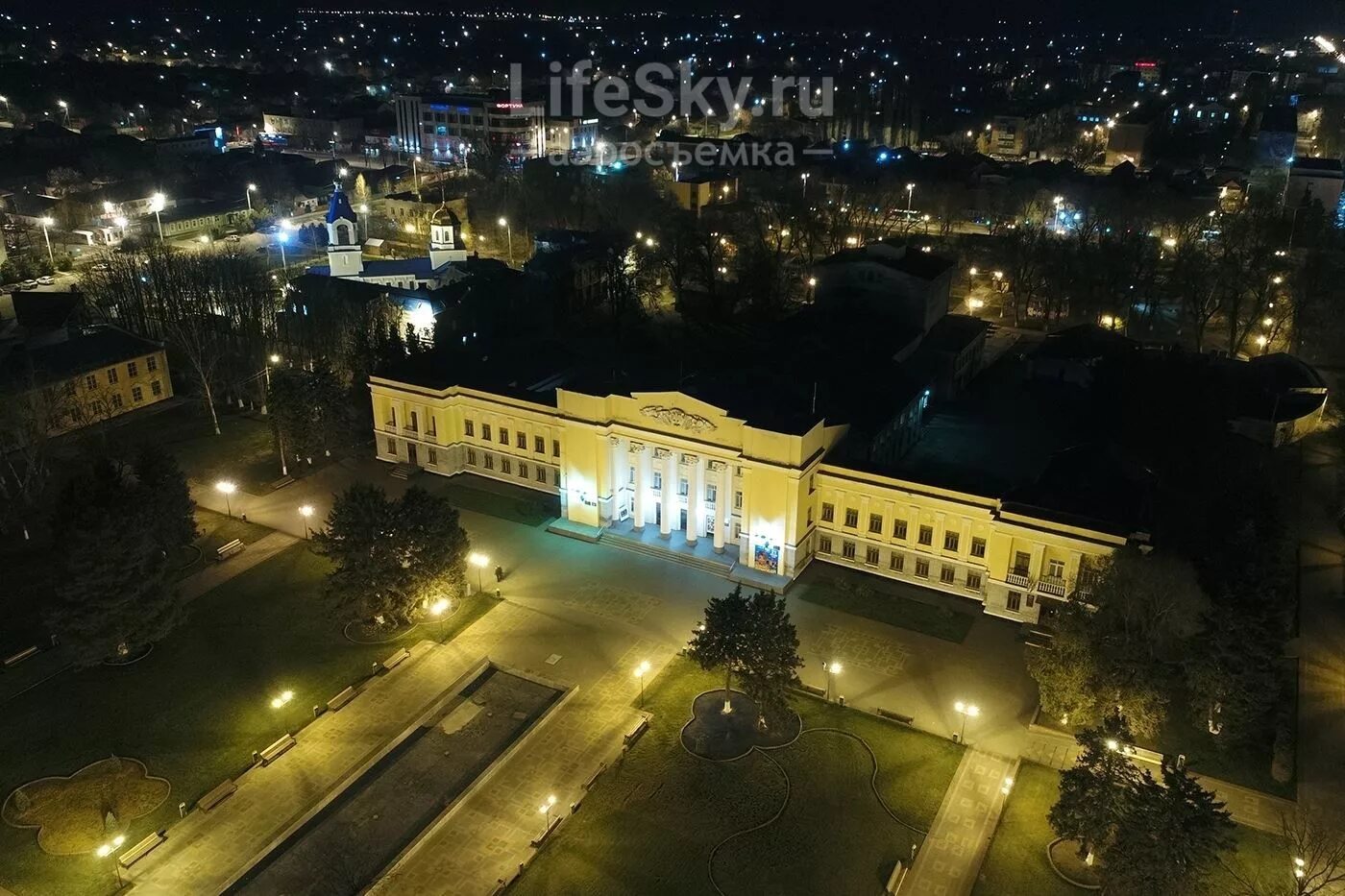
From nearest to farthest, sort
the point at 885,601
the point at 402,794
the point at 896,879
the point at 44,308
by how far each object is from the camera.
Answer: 1. the point at 896,879
2. the point at 402,794
3. the point at 885,601
4. the point at 44,308

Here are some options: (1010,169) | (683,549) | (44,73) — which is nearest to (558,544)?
(683,549)

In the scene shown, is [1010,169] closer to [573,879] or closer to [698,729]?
[698,729]

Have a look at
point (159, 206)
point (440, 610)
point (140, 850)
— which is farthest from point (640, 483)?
point (159, 206)

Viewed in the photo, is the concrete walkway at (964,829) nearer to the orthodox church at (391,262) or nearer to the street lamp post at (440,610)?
the street lamp post at (440,610)

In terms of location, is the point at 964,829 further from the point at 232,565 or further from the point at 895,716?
the point at 232,565

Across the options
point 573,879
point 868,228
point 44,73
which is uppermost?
point 44,73

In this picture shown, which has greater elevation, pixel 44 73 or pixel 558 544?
pixel 44 73

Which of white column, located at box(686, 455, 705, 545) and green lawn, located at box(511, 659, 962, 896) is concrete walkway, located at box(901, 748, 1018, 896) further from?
white column, located at box(686, 455, 705, 545)

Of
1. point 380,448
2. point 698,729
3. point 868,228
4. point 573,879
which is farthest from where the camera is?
point 868,228

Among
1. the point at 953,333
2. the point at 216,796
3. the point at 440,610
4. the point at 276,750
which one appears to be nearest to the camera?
the point at 216,796
